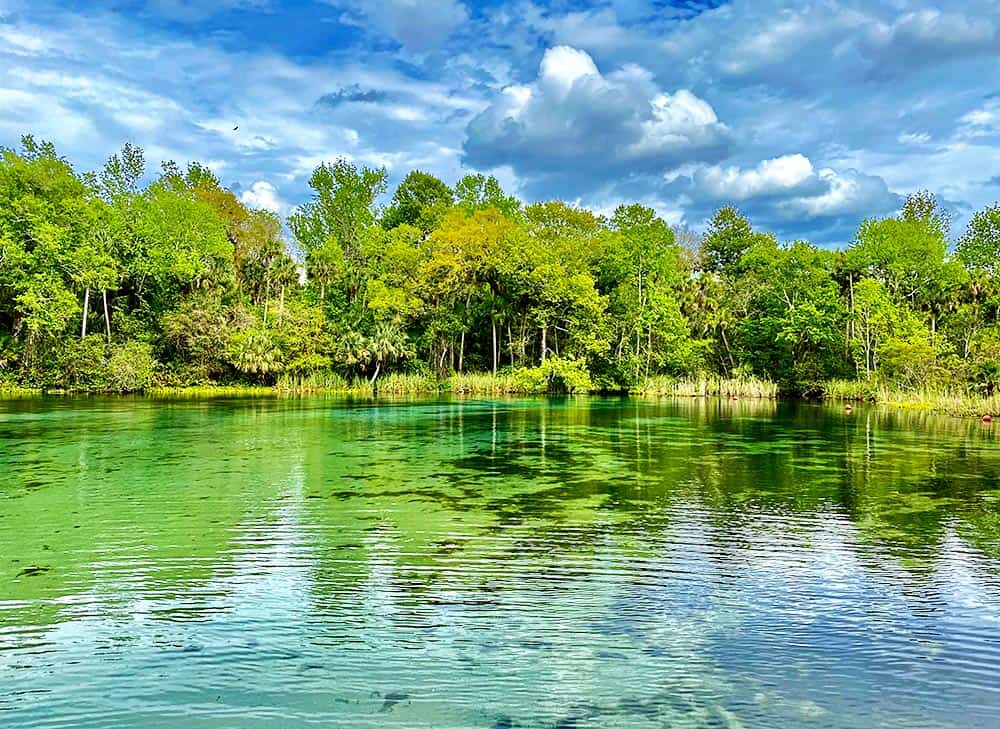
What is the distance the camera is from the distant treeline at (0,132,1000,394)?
Answer: 143 ft

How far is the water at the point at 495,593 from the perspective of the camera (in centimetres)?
486

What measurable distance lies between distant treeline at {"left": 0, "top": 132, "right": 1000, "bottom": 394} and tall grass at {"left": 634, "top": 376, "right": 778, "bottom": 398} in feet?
4.06

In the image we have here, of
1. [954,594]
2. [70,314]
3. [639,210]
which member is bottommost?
[954,594]

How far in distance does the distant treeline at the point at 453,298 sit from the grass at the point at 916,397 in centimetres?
124

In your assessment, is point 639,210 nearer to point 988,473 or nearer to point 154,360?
point 154,360

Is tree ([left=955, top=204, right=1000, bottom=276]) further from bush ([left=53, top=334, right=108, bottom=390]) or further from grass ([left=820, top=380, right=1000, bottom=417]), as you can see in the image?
bush ([left=53, top=334, right=108, bottom=390])

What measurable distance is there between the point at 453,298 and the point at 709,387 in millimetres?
18740

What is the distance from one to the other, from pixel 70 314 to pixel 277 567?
4292 centimetres

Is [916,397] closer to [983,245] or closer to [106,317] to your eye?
[983,245]

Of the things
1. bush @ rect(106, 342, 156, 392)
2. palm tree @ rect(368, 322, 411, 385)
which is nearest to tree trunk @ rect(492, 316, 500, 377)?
palm tree @ rect(368, 322, 411, 385)

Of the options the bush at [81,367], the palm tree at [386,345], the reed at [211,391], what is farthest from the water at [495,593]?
the palm tree at [386,345]

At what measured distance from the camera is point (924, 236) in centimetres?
4850

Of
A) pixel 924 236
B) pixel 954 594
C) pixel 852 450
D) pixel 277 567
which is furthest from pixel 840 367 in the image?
pixel 277 567

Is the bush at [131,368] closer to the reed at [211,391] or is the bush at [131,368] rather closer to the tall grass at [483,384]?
the reed at [211,391]
